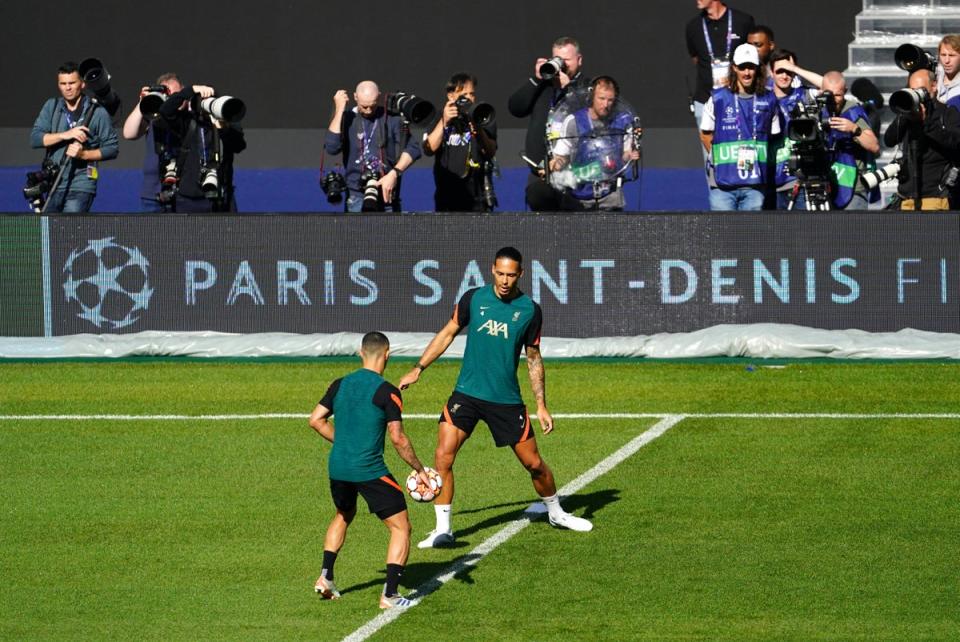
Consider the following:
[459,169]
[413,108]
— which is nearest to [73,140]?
[413,108]

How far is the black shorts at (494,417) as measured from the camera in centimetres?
1136

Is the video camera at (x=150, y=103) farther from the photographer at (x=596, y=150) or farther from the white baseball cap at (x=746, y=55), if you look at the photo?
the white baseball cap at (x=746, y=55)

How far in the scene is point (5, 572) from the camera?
10.7 m

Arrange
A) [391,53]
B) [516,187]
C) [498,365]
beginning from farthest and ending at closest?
[391,53], [516,187], [498,365]

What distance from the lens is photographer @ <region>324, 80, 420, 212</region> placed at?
19766 millimetres

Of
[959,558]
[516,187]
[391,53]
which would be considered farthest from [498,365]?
[391,53]

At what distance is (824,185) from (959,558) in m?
9.19

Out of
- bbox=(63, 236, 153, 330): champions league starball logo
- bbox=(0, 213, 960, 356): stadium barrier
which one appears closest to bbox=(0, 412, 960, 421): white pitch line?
bbox=(0, 213, 960, 356): stadium barrier

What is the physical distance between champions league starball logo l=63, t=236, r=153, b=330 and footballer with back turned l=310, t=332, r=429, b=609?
34.3 ft

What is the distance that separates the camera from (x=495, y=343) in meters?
11.3

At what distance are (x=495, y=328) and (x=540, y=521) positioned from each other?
158cm

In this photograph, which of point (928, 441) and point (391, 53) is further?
point (391, 53)

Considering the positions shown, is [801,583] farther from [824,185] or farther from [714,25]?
[714,25]

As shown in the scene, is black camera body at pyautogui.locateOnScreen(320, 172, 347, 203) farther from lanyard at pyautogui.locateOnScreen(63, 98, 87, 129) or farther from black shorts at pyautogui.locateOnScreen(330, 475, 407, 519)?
black shorts at pyautogui.locateOnScreen(330, 475, 407, 519)
